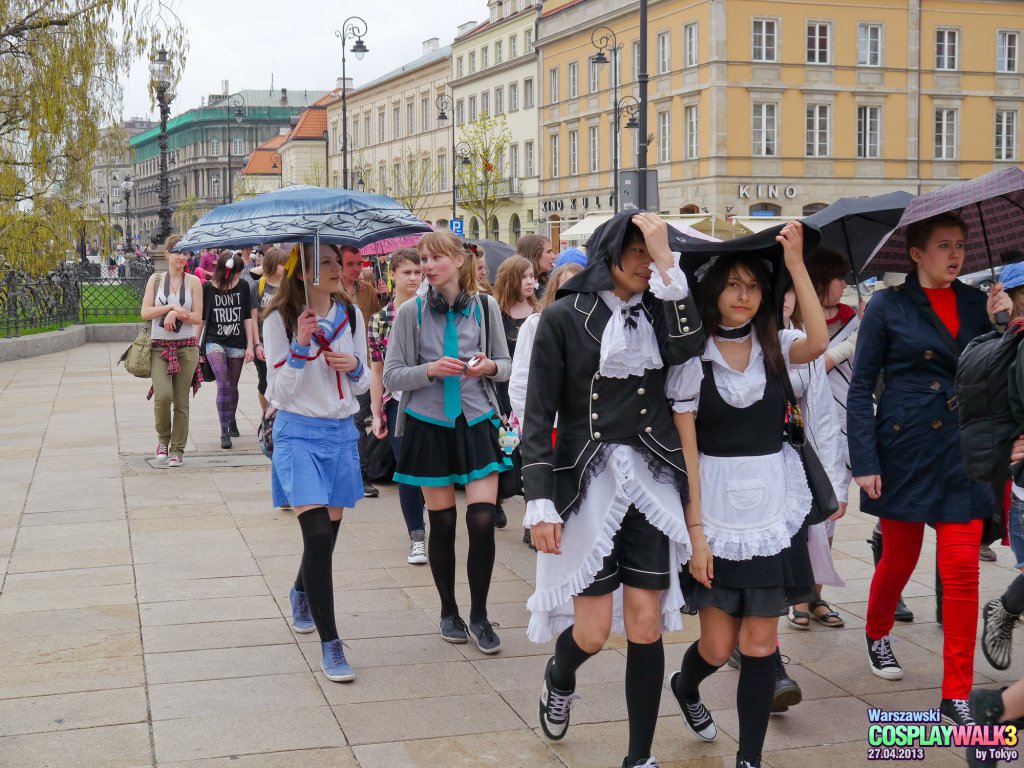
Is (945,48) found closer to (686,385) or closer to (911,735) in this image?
(911,735)

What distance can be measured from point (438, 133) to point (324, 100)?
85.2 ft

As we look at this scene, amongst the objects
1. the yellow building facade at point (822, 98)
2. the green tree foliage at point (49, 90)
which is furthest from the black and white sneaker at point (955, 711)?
the yellow building facade at point (822, 98)

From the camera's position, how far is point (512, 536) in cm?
847

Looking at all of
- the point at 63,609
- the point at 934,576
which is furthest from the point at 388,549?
the point at 934,576

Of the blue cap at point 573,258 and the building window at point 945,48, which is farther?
the building window at point 945,48

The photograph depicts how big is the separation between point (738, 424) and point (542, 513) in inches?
27.9

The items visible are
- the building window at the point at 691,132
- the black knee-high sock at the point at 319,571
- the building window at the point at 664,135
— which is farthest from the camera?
the building window at the point at 664,135

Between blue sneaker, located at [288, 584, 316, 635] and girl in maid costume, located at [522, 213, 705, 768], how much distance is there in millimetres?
2020

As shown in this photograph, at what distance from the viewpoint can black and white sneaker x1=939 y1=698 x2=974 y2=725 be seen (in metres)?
→ 4.64

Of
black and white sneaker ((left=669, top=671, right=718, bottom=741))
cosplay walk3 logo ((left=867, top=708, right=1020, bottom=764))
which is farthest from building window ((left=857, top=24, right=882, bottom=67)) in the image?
black and white sneaker ((left=669, top=671, right=718, bottom=741))

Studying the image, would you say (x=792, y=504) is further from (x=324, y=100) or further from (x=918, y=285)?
(x=324, y=100)

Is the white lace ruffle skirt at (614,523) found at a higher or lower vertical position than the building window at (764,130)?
lower

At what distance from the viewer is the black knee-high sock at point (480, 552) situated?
19.3 feet

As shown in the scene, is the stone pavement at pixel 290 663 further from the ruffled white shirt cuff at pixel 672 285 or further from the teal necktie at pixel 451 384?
the ruffled white shirt cuff at pixel 672 285
